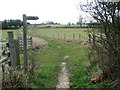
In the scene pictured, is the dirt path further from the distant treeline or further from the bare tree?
the distant treeline

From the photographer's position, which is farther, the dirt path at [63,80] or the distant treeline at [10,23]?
the dirt path at [63,80]

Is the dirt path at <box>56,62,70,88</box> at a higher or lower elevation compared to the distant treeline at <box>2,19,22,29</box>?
lower

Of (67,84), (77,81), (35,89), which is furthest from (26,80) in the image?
(77,81)

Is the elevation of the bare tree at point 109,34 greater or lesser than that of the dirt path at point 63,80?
greater

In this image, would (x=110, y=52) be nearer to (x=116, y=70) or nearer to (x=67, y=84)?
(x=116, y=70)

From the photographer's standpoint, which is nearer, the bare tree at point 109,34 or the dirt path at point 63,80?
the bare tree at point 109,34

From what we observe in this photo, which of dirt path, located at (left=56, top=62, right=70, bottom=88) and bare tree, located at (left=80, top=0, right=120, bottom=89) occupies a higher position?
bare tree, located at (left=80, top=0, right=120, bottom=89)

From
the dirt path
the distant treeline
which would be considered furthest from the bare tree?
the distant treeline

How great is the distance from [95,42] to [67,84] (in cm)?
182

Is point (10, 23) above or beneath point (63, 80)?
above

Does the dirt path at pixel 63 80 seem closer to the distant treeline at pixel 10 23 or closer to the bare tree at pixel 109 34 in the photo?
the bare tree at pixel 109 34

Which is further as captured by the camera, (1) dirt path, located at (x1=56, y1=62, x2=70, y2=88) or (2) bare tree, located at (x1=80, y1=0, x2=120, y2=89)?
(1) dirt path, located at (x1=56, y1=62, x2=70, y2=88)

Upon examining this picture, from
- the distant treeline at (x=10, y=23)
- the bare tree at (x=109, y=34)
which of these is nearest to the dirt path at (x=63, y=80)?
the bare tree at (x=109, y=34)

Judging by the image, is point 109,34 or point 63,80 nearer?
point 109,34
